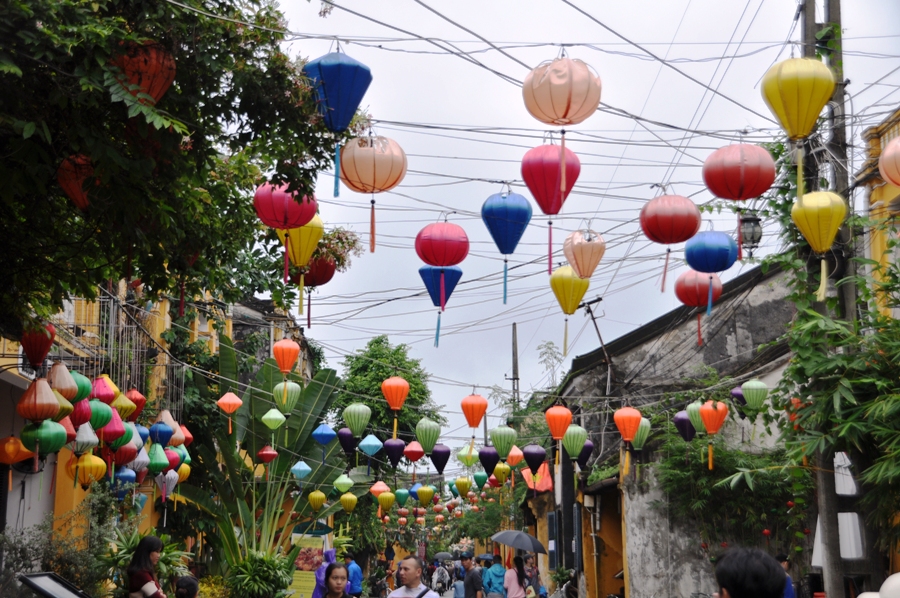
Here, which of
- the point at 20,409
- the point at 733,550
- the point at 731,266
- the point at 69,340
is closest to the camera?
the point at 733,550

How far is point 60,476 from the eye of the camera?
15.4 metres

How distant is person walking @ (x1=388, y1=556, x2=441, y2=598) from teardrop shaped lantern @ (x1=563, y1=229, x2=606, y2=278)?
13.9 ft

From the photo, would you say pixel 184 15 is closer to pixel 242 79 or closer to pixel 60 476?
pixel 242 79

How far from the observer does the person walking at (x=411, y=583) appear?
7.13 meters

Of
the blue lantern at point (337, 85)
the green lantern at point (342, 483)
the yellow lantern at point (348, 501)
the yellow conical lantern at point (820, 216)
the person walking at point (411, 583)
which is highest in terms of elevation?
the blue lantern at point (337, 85)

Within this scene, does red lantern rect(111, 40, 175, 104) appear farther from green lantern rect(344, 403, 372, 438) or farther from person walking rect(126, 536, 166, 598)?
green lantern rect(344, 403, 372, 438)

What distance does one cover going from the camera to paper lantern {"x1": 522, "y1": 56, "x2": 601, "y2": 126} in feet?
25.4

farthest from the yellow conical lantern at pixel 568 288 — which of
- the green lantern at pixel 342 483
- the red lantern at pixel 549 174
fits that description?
the green lantern at pixel 342 483

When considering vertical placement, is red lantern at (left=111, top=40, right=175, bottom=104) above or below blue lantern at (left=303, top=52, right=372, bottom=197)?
below

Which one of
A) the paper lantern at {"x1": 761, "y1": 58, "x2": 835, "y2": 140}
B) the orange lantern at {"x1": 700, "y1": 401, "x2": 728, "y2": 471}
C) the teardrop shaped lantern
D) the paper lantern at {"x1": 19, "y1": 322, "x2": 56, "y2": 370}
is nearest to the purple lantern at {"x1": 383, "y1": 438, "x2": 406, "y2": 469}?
the orange lantern at {"x1": 700, "y1": 401, "x2": 728, "y2": 471}

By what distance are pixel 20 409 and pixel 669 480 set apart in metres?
12.1

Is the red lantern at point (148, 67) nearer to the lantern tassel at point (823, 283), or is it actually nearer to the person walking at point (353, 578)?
the lantern tassel at point (823, 283)

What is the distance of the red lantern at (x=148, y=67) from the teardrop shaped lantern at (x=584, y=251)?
505cm

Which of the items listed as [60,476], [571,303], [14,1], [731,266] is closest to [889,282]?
[731,266]
